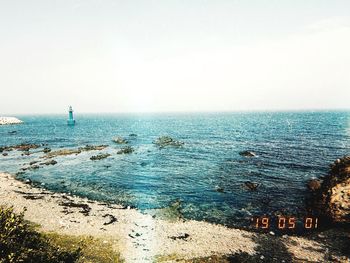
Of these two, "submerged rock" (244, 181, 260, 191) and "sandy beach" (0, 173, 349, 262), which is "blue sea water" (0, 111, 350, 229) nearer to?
"submerged rock" (244, 181, 260, 191)

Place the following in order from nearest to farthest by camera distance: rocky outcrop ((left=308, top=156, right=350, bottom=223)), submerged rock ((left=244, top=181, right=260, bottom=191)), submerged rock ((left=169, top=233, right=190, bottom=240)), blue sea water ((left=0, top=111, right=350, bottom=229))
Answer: submerged rock ((left=169, top=233, right=190, bottom=240)) < rocky outcrop ((left=308, top=156, right=350, bottom=223)) < blue sea water ((left=0, top=111, right=350, bottom=229)) < submerged rock ((left=244, top=181, right=260, bottom=191))

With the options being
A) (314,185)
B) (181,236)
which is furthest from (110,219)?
(314,185)

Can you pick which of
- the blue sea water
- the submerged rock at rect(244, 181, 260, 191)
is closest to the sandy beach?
the blue sea water

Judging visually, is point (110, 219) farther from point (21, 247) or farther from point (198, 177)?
point (198, 177)

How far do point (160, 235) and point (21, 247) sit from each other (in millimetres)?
13369

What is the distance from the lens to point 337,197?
80.4ft

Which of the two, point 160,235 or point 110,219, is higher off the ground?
point 110,219

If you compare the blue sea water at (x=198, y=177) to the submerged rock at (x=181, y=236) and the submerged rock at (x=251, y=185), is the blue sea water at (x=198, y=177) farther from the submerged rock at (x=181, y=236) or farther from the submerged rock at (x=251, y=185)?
the submerged rock at (x=181, y=236)

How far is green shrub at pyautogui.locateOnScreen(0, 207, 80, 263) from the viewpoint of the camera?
9.86m

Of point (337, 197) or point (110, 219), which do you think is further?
point (110, 219)

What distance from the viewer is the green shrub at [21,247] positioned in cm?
986

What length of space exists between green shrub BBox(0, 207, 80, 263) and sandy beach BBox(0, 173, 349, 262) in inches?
304

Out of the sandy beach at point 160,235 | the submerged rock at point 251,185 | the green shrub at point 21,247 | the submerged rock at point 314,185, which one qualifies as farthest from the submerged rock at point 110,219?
the submerged rock at point 314,185

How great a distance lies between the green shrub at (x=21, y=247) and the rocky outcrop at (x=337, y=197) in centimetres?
2273
